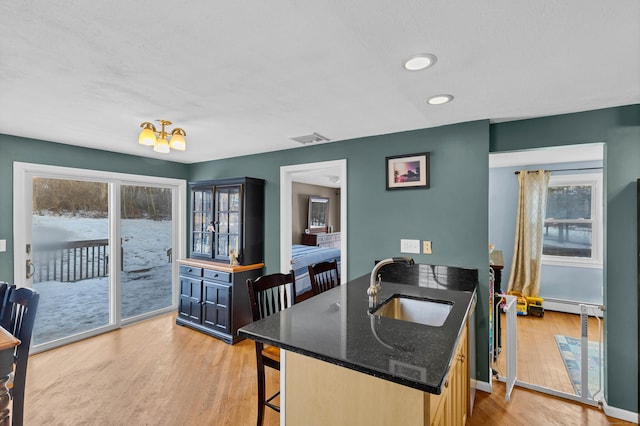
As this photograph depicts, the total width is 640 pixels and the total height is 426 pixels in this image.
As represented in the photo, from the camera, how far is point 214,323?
3680mm

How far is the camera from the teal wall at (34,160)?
302cm

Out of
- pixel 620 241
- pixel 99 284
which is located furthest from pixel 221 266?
pixel 620 241

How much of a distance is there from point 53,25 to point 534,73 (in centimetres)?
238

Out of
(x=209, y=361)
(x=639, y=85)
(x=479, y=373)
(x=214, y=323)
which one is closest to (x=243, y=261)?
(x=214, y=323)

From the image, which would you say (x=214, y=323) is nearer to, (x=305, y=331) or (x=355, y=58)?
(x=305, y=331)

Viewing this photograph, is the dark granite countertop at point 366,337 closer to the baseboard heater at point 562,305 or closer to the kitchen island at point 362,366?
the kitchen island at point 362,366

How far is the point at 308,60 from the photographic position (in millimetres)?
1577

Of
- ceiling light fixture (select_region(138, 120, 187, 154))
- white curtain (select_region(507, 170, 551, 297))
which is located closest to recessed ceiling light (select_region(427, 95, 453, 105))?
ceiling light fixture (select_region(138, 120, 187, 154))

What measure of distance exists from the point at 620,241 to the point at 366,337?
2.21 metres

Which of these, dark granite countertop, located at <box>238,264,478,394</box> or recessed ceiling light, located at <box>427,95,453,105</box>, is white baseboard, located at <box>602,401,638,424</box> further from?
recessed ceiling light, located at <box>427,95,453,105</box>

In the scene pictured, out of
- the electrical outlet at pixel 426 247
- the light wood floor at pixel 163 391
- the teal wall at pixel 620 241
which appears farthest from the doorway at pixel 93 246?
the teal wall at pixel 620 241

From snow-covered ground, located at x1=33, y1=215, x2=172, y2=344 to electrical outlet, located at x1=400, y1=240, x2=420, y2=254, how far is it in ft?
11.5

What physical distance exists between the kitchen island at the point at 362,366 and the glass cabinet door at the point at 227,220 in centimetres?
226

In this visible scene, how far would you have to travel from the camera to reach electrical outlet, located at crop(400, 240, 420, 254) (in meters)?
2.84
